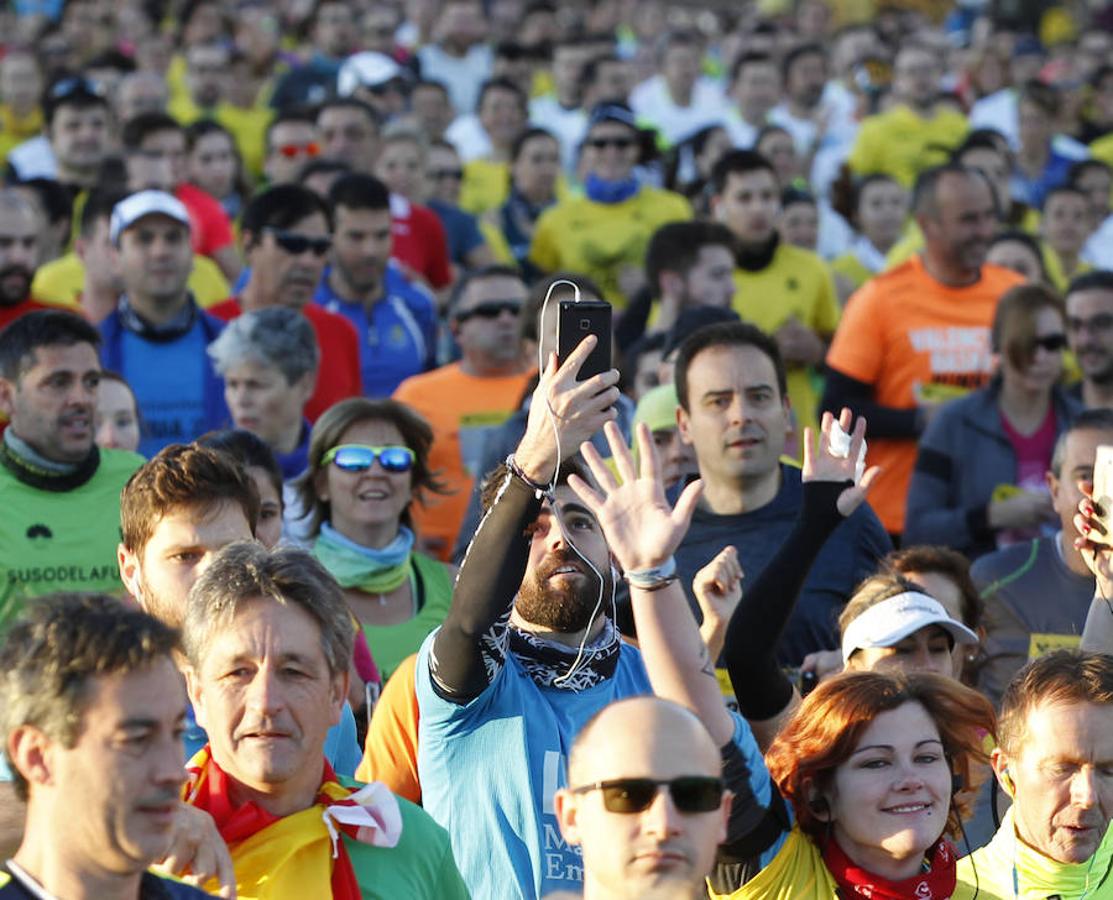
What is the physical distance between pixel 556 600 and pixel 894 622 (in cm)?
109

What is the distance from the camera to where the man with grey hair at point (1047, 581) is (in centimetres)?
669

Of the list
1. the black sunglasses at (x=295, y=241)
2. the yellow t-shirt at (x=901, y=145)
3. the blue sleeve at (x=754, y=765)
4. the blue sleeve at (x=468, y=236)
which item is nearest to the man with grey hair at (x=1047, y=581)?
the blue sleeve at (x=754, y=765)

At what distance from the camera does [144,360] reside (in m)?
8.59

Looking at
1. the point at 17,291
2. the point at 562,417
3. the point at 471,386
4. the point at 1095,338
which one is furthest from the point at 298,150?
the point at 562,417

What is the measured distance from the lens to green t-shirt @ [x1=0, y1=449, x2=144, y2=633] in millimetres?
6441

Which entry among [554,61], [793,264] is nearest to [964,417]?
[793,264]

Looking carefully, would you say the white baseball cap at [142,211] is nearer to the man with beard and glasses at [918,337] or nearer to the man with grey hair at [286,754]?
the man with beard and glasses at [918,337]

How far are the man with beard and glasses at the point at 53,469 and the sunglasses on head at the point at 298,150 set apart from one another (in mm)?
5710

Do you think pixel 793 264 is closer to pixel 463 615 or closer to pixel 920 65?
pixel 920 65

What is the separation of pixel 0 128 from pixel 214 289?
14.5 ft

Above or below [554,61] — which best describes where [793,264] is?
below

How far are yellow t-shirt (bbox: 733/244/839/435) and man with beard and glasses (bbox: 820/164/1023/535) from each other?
2.34 feet

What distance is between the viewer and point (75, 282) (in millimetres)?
10039

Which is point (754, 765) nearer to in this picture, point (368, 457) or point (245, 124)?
point (368, 457)
